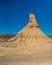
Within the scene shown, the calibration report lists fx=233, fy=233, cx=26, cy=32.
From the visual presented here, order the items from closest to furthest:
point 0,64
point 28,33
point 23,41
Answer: point 0,64 → point 23,41 → point 28,33

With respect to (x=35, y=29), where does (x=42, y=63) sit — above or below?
below

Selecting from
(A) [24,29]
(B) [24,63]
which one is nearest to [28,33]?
(A) [24,29]

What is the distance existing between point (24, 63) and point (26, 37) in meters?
50.0

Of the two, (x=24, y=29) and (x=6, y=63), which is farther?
(x=24, y=29)

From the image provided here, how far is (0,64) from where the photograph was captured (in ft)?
71.4

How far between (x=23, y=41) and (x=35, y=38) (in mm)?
3901

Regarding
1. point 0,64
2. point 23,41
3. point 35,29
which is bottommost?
point 0,64

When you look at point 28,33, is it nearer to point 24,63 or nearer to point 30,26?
point 30,26

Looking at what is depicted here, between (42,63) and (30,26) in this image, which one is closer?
(42,63)

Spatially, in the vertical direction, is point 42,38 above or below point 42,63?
above

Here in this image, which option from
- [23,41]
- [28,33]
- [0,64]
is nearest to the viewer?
[0,64]

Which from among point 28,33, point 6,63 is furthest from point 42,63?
point 28,33

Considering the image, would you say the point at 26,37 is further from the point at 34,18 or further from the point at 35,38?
the point at 34,18

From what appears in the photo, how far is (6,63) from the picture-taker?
2252 centimetres
